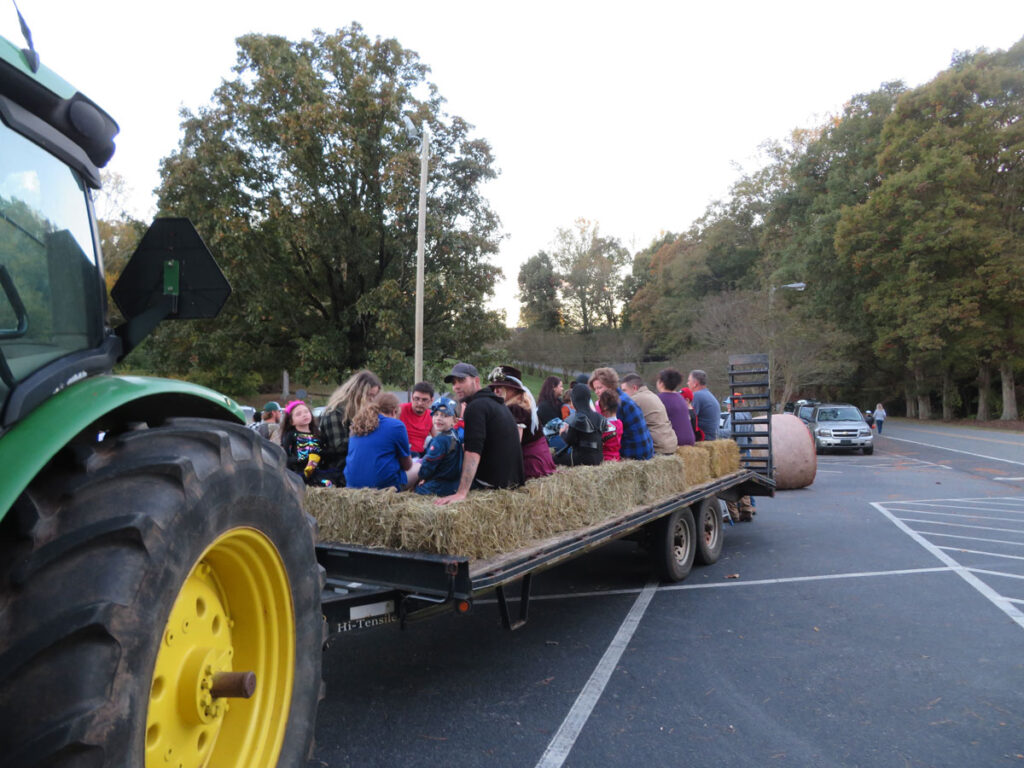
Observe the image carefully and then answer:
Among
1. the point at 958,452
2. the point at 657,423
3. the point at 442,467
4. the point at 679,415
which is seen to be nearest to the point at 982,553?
the point at 679,415

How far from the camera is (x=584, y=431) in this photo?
21.0 ft

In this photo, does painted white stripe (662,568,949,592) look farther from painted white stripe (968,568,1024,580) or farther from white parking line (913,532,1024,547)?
white parking line (913,532,1024,547)

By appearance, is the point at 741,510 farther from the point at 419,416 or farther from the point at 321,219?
the point at 321,219

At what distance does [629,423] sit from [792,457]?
782cm

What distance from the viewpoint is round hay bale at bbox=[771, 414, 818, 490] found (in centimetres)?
1381

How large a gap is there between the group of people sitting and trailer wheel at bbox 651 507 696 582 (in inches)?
29.7

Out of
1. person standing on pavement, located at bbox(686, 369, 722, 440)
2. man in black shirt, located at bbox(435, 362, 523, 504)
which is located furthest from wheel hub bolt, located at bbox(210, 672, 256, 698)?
person standing on pavement, located at bbox(686, 369, 722, 440)

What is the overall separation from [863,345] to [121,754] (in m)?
51.1

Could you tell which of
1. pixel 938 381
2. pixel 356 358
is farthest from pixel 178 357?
pixel 938 381

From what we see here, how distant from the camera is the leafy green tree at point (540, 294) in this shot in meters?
62.5

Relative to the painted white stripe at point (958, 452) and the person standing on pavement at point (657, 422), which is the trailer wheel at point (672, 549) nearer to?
the person standing on pavement at point (657, 422)

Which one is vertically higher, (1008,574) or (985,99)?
(985,99)

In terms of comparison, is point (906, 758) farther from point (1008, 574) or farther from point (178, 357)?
point (178, 357)

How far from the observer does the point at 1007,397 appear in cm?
3862
